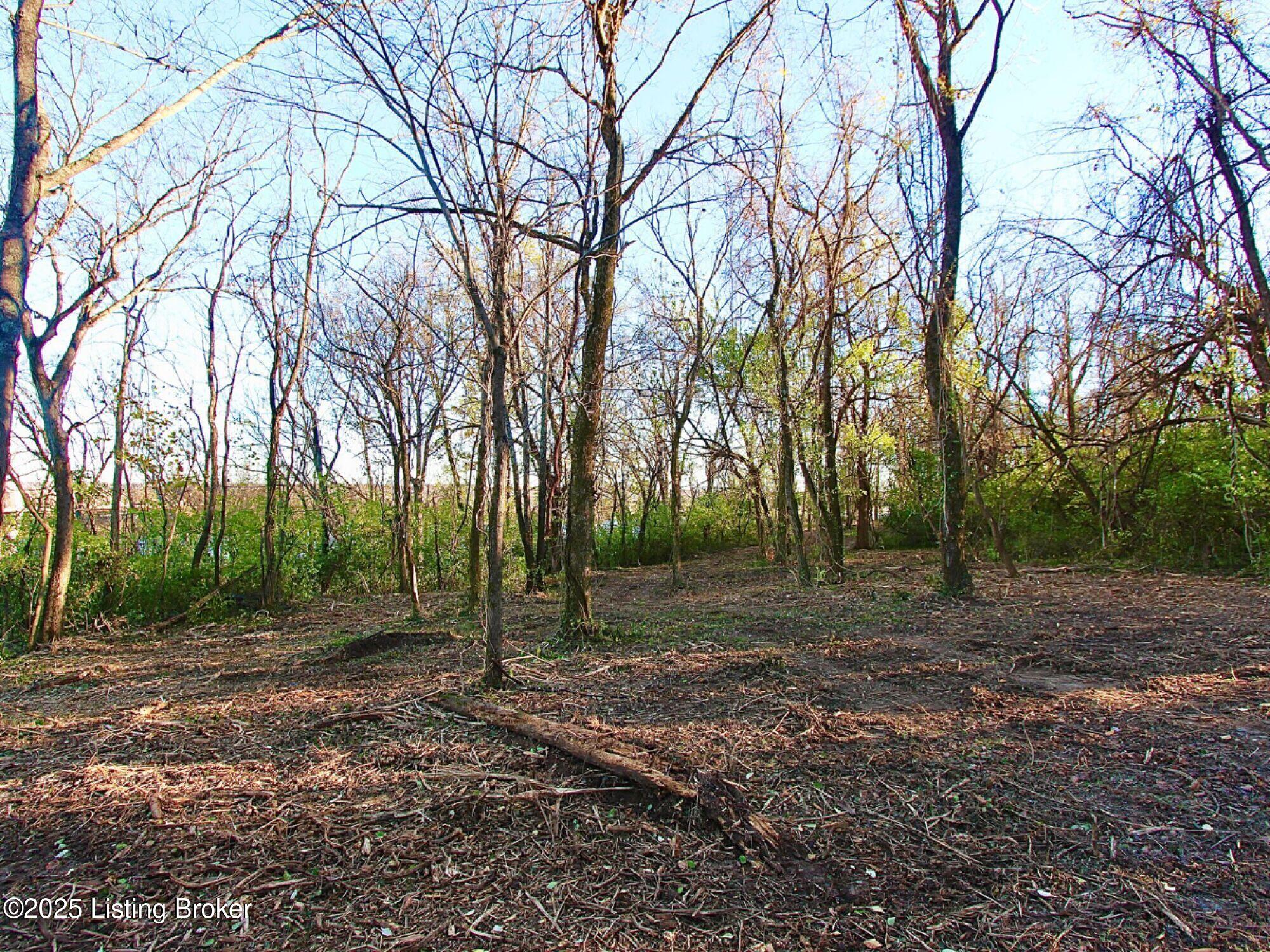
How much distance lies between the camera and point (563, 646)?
5301 millimetres

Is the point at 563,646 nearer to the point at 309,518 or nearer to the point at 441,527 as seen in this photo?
the point at 309,518

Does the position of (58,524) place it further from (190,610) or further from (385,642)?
(385,642)

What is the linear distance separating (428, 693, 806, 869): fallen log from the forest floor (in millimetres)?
47

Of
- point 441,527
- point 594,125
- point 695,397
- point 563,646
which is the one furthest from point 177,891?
point 695,397

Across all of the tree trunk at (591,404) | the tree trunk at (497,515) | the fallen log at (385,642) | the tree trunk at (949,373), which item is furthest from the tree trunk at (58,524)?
the tree trunk at (949,373)

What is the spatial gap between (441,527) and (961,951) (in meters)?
11.9

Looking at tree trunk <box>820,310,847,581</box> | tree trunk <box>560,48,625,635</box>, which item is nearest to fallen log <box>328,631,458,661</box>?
tree trunk <box>560,48,625,635</box>

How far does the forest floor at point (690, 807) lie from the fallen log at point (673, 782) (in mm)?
47

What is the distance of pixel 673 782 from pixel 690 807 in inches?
4.7

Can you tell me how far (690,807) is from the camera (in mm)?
2381

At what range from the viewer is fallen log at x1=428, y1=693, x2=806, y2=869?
7.10 ft

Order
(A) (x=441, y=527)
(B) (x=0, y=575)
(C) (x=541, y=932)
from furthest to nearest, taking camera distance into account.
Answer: (A) (x=441, y=527) < (B) (x=0, y=575) < (C) (x=541, y=932)

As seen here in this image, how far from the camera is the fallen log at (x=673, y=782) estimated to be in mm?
2164

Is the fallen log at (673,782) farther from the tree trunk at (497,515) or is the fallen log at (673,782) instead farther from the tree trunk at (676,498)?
the tree trunk at (676,498)
